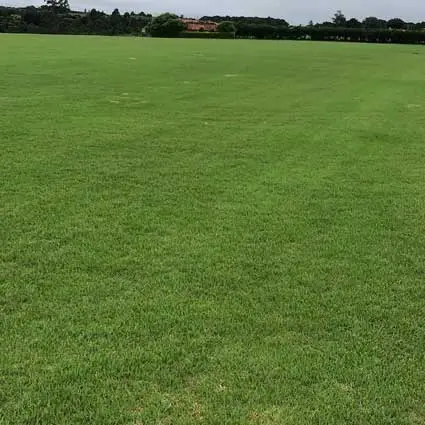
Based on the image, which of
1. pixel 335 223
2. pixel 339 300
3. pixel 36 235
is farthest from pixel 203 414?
pixel 335 223

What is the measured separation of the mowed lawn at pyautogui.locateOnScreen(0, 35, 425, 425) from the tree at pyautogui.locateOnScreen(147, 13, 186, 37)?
66775mm

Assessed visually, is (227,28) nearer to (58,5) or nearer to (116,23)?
(116,23)

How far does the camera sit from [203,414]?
3.21 m

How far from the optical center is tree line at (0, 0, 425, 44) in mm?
77188

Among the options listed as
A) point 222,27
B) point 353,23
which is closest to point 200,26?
point 222,27

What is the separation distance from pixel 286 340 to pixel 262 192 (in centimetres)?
332

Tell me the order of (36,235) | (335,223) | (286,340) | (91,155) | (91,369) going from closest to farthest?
1. (91,369)
2. (286,340)
3. (36,235)
4. (335,223)
5. (91,155)

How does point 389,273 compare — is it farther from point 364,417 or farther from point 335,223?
point 364,417

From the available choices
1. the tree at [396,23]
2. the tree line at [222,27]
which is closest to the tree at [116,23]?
the tree line at [222,27]

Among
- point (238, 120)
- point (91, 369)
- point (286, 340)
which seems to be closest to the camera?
point (91, 369)

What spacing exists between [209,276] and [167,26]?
73656mm

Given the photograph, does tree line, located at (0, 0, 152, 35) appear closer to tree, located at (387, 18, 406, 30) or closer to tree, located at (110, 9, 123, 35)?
tree, located at (110, 9, 123, 35)

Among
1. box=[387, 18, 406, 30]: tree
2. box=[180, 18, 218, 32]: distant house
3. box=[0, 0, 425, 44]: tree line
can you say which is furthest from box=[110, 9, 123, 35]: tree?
box=[387, 18, 406, 30]: tree

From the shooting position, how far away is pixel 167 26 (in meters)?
75.4
